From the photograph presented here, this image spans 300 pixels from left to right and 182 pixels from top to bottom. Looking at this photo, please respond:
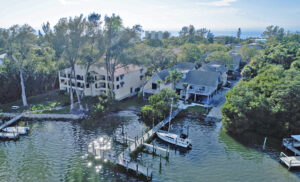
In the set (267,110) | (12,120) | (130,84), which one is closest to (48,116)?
(12,120)

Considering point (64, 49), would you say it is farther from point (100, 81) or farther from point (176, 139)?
point (176, 139)

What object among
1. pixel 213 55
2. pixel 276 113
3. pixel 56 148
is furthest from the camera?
pixel 213 55

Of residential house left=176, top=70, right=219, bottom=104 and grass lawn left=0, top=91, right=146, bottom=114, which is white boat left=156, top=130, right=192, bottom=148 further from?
residential house left=176, top=70, right=219, bottom=104

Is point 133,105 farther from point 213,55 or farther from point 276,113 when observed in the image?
point 213,55

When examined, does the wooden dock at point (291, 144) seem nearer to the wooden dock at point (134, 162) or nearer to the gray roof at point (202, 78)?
the wooden dock at point (134, 162)

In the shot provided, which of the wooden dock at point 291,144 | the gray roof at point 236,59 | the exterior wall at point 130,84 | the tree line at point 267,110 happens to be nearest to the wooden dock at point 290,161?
the wooden dock at point 291,144

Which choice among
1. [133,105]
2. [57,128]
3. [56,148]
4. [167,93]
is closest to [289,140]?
[167,93]
